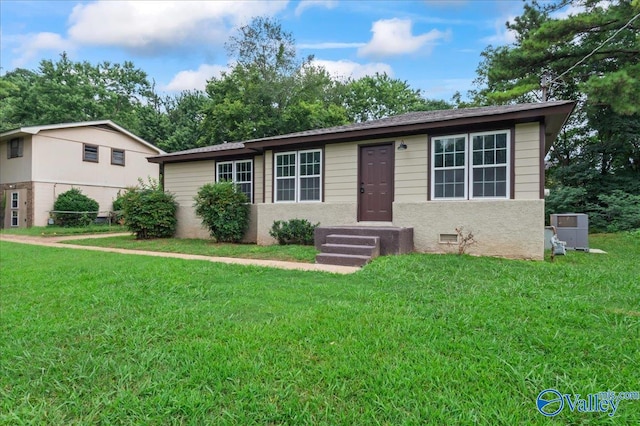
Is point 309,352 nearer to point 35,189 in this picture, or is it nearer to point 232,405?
point 232,405

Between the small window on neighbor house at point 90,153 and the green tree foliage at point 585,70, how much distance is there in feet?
60.1

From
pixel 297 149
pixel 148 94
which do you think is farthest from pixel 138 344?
pixel 148 94

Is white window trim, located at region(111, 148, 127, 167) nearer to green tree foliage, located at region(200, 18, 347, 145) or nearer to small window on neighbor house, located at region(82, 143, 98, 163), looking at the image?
small window on neighbor house, located at region(82, 143, 98, 163)

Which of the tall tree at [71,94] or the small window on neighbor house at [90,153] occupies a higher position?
the tall tree at [71,94]

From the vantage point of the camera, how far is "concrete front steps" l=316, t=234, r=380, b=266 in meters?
6.56

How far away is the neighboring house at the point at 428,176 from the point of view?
670cm

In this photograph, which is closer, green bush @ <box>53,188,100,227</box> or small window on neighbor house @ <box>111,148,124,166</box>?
green bush @ <box>53,188,100,227</box>

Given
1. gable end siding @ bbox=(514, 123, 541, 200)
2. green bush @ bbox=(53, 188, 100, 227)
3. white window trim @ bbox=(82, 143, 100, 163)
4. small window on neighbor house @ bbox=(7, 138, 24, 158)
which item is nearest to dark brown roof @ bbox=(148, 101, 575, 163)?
gable end siding @ bbox=(514, 123, 541, 200)

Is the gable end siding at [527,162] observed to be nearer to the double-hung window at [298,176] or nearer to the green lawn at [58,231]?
the double-hung window at [298,176]

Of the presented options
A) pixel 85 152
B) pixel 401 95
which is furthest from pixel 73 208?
pixel 401 95

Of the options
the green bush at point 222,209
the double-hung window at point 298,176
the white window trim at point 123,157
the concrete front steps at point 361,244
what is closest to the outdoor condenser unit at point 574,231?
the concrete front steps at point 361,244

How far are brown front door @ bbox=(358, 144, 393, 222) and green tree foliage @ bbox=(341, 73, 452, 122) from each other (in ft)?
67.8

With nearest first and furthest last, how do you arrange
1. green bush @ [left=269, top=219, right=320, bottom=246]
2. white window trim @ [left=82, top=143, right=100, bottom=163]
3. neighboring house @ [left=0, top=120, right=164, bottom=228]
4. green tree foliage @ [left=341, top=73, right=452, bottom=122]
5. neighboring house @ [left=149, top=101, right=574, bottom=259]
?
neighboring house @ [left=149, top=101, right=574, bottom=259], green bush @ [left=269, top=219, right=320, bottom=246], neighboring house @ [left=0, top=120, right=164, bottom=228], white window trim @ [left=82, top=143, right=100, bottom=163], green tree foliage @ [left=341, top=73, right=452, bottom=122]

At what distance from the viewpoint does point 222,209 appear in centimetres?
973
